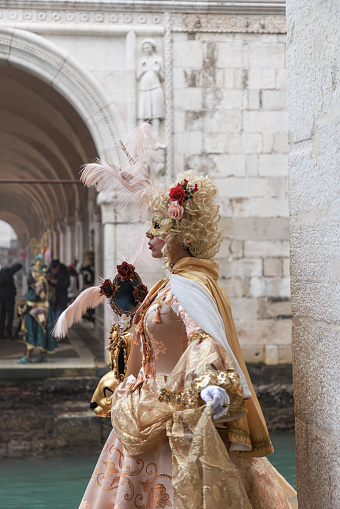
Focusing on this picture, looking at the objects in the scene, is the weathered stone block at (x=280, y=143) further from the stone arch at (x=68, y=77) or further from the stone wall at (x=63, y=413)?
the stone wall at (x=63, y=413)

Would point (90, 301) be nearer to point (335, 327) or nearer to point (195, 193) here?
point (195, 193)

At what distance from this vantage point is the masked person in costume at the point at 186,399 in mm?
2479

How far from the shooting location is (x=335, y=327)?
2.46 metres

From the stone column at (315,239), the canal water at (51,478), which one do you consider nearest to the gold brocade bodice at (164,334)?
the stone column at (315,239)

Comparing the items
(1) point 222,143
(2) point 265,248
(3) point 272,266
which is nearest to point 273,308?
(3) point 272,266

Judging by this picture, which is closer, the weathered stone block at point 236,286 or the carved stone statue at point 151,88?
the carved stone statue at point 151,88

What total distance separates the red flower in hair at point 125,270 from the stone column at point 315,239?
90 centimetres

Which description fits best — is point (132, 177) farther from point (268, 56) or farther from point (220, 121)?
point (268, 56)

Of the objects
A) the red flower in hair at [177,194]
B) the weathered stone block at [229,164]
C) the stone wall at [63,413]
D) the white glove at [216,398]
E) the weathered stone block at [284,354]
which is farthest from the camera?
the weathered stone block at [284,354]

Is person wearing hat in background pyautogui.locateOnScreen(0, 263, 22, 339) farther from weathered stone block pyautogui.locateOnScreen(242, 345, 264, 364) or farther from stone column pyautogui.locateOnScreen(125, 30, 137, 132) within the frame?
weathered stone block pyautogui.locateOnScreen(242, 345, 264, 364)

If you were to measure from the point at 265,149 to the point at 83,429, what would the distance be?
377 centimetres

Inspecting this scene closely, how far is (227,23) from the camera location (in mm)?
7945

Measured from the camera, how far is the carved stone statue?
7.81m

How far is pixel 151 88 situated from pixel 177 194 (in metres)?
5.25
